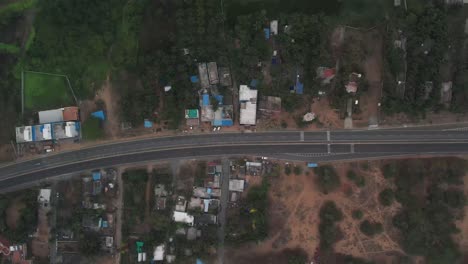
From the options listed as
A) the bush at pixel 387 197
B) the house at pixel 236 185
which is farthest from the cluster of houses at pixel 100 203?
the bush at pixel 387 197

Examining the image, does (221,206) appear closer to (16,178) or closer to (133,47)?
(133,47)

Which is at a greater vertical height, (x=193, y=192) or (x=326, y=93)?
(x=326, y=93)

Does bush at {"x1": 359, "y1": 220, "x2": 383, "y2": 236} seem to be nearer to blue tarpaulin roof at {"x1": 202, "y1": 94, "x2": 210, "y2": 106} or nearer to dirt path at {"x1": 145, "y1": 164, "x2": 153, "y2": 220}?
blue tarpaulin roof at {"x1": 202, "y1": 94, "x2": 210, "y2": 106}

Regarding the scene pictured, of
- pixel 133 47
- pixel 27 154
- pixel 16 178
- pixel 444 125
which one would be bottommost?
pixel 16 178

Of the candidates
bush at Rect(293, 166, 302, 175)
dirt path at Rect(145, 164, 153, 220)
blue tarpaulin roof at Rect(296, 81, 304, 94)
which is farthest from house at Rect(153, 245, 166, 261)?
blue tarpaulin roof at Rect(296, 81, 304, 94)

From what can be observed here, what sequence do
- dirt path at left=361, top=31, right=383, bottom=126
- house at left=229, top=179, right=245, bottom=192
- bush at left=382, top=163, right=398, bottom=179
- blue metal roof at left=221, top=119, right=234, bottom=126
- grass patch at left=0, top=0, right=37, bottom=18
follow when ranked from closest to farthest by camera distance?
bush at left=382, top=163, right=398, bottom=179
dirt path at left=361, top=31, right=383, bottom=126
house at left=229, top=179, right=245, bottom=192
blue metal roof at left=221, top=119, right=234, bottom=126
grass patch at left=0, top=0, right=37, bottom=18

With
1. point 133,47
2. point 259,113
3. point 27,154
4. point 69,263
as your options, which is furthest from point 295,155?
point 27,154

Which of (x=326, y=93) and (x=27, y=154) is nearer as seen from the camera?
(x=326, y=93)
